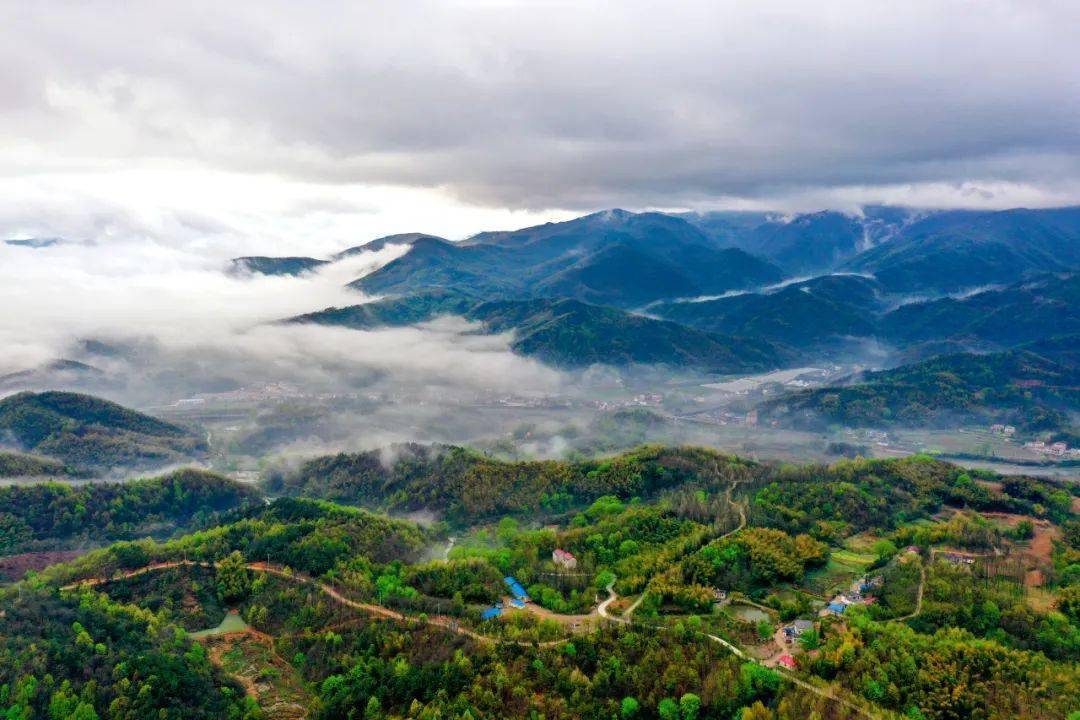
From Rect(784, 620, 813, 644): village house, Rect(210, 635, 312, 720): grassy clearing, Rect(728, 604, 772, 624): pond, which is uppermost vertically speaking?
Rect(784, 620, 813, 644): village house

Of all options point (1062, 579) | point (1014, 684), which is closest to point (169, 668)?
point (1014, 684)

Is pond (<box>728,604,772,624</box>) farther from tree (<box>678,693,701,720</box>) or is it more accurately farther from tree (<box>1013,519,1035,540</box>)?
tree (<box>1013,519,1035,540</box>)

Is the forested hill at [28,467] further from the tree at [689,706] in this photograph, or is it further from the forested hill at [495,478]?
the tree at [689,706]

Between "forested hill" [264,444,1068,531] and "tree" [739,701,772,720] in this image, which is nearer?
"tree" [739,701,772,720]

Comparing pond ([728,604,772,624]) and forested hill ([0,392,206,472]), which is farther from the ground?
forested hill ([0,392,206,472])

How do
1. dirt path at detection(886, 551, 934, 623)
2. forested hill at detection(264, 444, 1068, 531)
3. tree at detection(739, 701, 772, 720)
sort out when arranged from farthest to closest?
forested hill at detection(264, 444, 1068, 531)
dirt path at detection(886, 551, 934, 623)
tree at detection(739, 701, 772, 720)

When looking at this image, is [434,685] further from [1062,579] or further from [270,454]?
[270,454]

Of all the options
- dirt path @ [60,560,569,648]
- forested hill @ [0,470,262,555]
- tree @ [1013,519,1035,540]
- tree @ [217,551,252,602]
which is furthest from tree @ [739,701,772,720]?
forested hill @ [0,470,262,555]

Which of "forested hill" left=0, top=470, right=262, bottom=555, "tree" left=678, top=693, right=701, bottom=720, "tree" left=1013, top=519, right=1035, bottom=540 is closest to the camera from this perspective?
"tree" left=678, top=693, right=701, bottom=720
